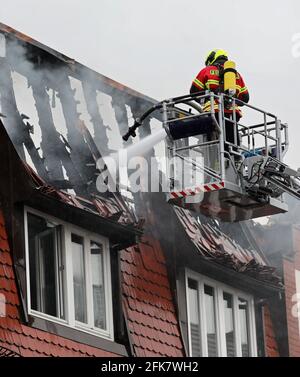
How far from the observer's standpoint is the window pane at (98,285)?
77.9ft

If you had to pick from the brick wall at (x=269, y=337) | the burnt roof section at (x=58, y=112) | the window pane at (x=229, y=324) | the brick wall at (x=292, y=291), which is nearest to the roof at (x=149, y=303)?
the burnt roof section at (x=58, y=112)

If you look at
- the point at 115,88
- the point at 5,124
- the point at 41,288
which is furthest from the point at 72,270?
the point at 115,88

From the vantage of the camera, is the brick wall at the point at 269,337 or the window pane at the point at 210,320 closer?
the window pane at the point at 210,320

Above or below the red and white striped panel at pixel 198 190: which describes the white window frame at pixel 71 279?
below

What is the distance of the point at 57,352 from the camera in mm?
22406

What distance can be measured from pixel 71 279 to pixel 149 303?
1.87 meters

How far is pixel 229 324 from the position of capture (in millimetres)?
26359

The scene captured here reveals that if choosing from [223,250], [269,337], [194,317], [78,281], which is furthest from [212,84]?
[269,337]

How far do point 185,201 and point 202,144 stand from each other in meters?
0.82

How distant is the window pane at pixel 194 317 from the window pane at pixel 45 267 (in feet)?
9.50

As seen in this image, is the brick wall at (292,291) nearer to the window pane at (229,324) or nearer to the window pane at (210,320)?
the window pane at (229,324)

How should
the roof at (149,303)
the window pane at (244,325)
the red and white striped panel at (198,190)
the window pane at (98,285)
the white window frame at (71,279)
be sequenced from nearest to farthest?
the white window frame at (71,279) → the window pane at (98,285) → the roof at (149,303) → the red and white striped panel at (198,190) → the window pane at (244,325)

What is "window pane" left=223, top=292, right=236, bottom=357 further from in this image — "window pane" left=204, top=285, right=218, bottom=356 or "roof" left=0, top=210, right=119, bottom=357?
"roof" left=0, top=210, right=119, bottom=357

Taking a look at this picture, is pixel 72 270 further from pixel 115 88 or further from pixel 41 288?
pixel 115 88
